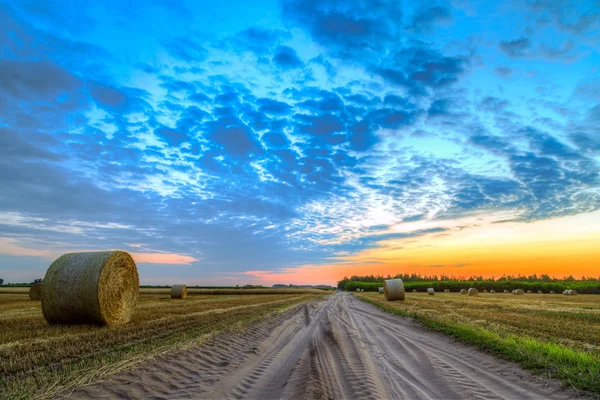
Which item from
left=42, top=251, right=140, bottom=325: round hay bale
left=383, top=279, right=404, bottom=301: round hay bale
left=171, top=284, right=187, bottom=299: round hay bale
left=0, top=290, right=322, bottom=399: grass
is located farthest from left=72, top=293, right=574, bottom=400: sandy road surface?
left=171, top=284, right=187, bottom=299: round hay bale

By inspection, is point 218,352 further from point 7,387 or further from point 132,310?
point 132,310

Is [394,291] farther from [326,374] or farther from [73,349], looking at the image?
[73,349]

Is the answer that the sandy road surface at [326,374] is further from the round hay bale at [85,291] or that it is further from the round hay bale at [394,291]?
the round hay bale at [394,291]

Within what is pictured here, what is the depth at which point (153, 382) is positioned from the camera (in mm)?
5312

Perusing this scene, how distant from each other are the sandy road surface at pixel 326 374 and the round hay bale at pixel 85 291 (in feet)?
16.7

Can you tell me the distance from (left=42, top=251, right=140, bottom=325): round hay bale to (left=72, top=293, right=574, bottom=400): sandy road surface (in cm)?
510

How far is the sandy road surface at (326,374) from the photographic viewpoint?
507 cm

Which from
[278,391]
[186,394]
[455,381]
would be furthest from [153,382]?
[455,381]

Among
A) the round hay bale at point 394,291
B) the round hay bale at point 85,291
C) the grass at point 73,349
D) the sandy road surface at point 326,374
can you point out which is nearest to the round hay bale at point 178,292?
the round hay bale at point 394,291

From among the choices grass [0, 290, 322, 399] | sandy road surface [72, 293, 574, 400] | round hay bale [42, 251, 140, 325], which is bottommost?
sandy road surface [72, 293, 574, 400]

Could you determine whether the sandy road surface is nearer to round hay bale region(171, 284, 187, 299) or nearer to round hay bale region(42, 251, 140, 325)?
round hay bale region(42, 251, 140, 325)

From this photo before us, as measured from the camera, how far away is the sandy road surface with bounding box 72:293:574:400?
16.6 ft

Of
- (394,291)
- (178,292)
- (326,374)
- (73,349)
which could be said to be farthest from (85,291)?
(394,291)

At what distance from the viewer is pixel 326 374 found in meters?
6.02
